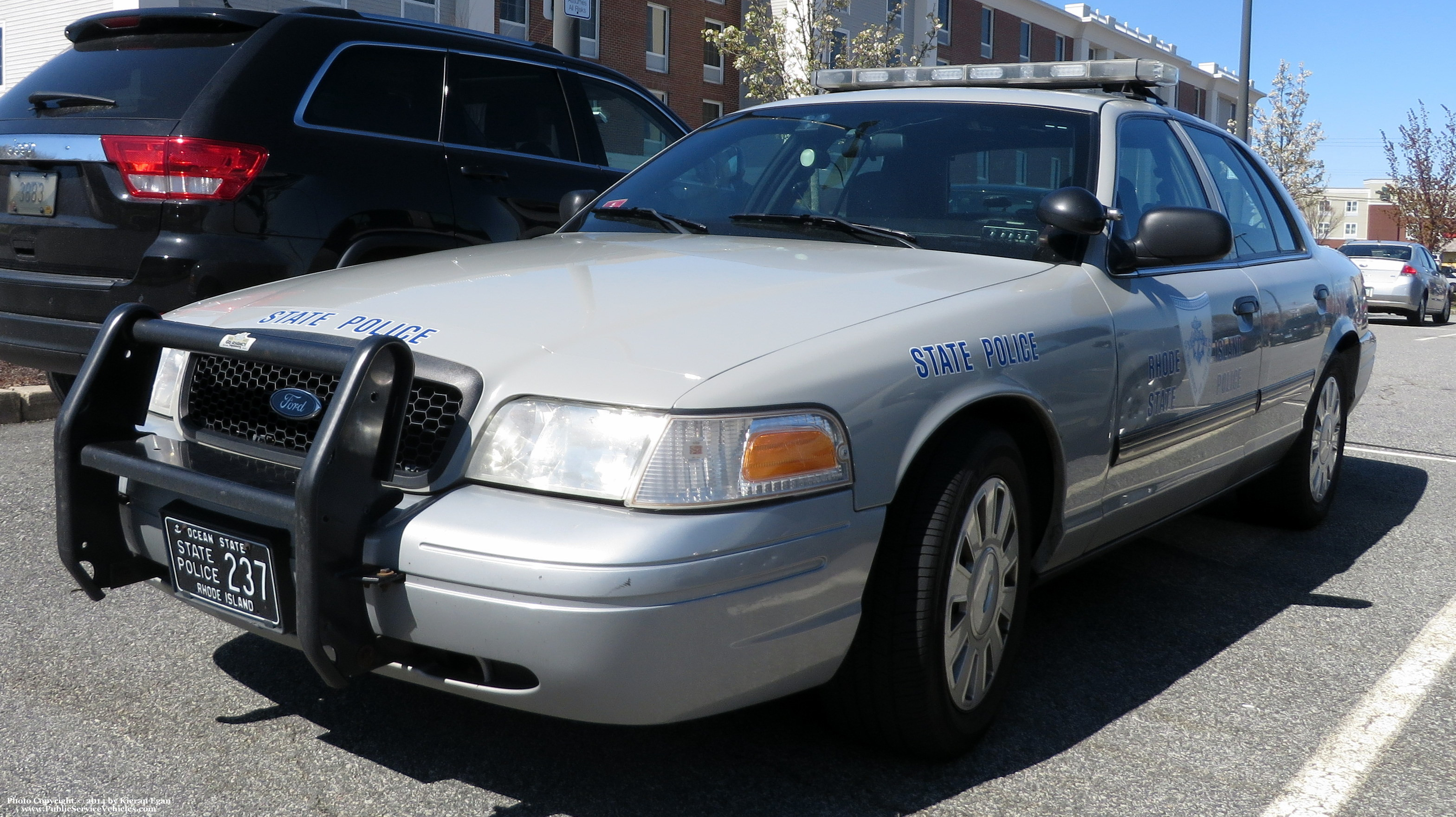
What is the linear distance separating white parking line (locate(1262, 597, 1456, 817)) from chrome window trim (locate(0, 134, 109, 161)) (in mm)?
3997

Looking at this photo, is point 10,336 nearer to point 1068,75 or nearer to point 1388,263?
point 1068,75

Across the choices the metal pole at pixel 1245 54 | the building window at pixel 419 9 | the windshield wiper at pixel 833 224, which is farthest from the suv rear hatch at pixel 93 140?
the building window at pixel 419 9

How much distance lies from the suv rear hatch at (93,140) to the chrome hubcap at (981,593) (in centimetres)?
298

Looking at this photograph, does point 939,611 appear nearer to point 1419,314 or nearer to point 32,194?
point 32,194

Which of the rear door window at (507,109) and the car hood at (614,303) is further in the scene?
the rear door window at (507,109)

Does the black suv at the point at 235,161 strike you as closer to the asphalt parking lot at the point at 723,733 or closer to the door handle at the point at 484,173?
the door handle at the point at 484,173

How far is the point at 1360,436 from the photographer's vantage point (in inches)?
302

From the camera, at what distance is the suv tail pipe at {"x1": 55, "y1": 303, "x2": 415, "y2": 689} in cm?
215

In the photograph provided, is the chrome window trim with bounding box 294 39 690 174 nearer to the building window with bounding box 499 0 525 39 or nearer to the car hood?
the car hood

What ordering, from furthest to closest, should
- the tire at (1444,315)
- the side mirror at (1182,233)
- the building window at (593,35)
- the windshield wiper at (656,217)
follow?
the building window at (593,35) < the tire at (1444,315) < the windshield wiper at (656,217) < the side mirror at (1182,233)

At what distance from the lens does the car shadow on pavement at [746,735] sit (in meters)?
2.55

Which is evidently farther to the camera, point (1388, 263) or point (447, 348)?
point (1388, 263)

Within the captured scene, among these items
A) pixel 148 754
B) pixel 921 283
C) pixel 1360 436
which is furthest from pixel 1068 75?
pixel 1360 436

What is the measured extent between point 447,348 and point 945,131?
181 cm
